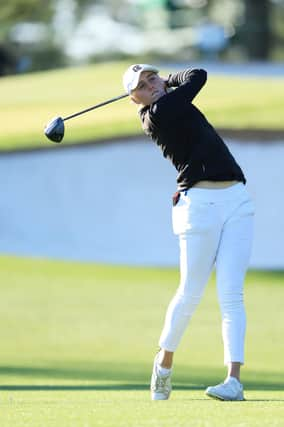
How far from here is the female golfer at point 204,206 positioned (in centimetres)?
783

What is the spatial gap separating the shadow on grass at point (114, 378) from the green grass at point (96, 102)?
883cm

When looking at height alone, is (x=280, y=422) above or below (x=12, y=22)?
above

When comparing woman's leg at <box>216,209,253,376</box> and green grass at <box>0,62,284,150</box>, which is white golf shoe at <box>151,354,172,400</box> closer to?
woman's leg at <box>216,209,253,376</box>

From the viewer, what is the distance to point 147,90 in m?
7.97

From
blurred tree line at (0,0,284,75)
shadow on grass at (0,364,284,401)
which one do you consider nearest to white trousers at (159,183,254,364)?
shadow on grass at (0,364,284,401)

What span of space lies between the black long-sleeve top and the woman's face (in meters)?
0.08

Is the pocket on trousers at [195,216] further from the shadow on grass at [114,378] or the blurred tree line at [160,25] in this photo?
the blurred tree line at [160,25]

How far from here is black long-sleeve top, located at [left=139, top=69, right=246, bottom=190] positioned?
7.82 metres

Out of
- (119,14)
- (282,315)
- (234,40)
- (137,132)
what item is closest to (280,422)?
(282,315)

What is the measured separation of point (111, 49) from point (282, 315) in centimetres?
3487

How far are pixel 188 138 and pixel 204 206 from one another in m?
0.35

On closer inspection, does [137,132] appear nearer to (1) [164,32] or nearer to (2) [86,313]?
(2) [86,313]

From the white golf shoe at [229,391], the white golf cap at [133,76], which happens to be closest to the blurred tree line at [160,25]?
the white golf cap at [133,76]

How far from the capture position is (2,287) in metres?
16.4
